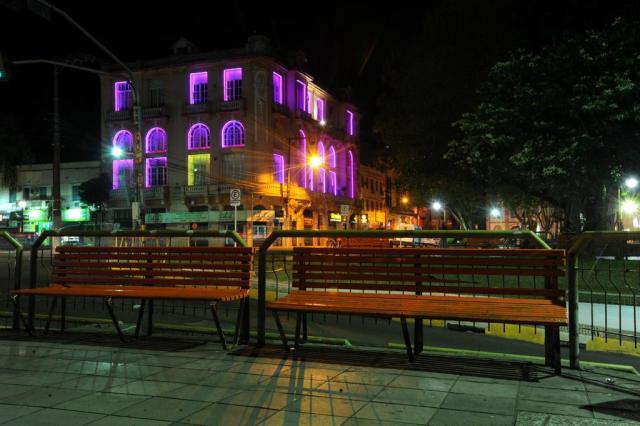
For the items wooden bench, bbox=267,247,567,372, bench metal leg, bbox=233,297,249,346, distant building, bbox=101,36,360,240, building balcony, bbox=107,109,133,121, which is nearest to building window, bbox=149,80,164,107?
distant building, bbox=101,36,360,240

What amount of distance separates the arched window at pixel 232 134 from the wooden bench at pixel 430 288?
41.4 meters

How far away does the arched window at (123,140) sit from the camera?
166 feet

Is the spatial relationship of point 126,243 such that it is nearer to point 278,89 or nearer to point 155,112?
point 155,112

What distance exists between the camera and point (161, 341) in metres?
7.25

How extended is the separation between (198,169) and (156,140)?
5053 millimetres

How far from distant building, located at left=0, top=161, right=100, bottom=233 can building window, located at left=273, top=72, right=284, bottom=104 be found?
17.7 meters

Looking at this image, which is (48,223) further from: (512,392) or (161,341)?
(512,392)

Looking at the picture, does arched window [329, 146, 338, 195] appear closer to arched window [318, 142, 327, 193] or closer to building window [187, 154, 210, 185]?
arched window [318, 142, 327, 193]

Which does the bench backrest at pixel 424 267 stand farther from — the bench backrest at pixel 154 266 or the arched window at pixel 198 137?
the arched window at pixel 198 137

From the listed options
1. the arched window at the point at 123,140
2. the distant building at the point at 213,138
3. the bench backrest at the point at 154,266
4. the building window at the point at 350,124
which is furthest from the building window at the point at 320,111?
the bench backrest at the point at 154,266

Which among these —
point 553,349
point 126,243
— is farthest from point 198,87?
point 553,349

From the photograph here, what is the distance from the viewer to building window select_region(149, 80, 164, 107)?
49.6 metres

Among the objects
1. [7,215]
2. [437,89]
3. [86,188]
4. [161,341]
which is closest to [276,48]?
[86,188]

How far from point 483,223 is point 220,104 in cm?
4101
